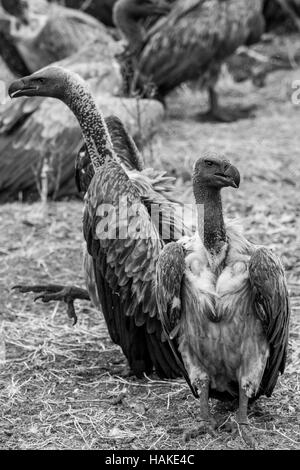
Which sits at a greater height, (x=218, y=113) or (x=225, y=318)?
(x=218, y=113)

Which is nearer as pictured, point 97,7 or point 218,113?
point 218,113

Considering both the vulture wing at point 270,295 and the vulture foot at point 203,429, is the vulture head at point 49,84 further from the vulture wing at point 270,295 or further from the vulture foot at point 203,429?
the vulture foot at point 203,429

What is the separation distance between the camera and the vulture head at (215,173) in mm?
3605

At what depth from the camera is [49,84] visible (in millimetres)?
4695

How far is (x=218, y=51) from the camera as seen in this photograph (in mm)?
9727

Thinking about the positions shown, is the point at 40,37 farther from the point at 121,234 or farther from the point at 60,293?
the point at 121,234

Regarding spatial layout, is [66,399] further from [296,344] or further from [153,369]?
[296,344]

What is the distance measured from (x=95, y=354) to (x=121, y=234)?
0.93 m

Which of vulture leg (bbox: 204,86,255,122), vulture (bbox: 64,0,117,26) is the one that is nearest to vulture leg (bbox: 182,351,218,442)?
vulture leg (bbox: 204,86,255,122)

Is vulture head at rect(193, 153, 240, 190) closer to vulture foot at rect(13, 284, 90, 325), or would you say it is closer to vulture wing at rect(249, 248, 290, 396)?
vulture wing at rect(249, 248, 290, 396)

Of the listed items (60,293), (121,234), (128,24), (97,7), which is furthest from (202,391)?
(97,7)

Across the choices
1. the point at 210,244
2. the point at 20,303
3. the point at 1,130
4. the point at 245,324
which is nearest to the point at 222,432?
the point at 245,324

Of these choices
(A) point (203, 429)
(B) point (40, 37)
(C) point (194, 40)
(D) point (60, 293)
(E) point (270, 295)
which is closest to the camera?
(E) point (270, 295)

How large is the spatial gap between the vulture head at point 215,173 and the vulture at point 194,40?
575cm
